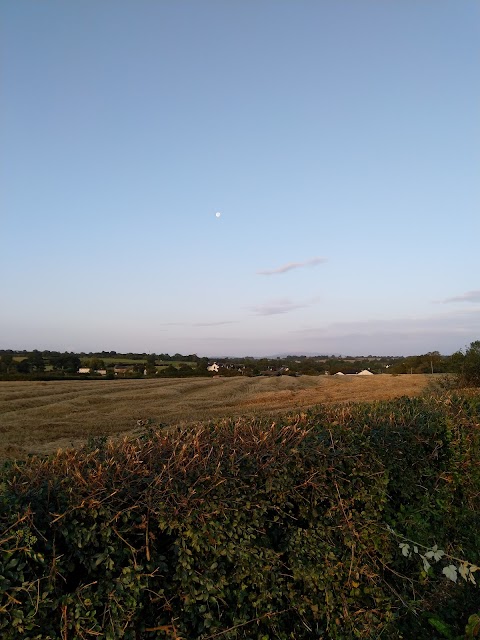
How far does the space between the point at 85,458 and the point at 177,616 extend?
3.49ft

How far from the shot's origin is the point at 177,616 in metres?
2.66

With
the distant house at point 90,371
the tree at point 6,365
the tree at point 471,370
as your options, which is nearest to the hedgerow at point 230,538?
the tree at point 471,370

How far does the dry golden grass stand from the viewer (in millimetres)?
13688

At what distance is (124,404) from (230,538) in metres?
18.8

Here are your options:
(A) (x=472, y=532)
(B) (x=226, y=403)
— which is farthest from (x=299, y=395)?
(A) (x=472, y=532)

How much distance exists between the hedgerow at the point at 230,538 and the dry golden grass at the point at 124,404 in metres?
4.50

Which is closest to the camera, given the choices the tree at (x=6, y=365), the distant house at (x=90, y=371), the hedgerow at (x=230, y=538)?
the hedgerow at (x=230, y=538)

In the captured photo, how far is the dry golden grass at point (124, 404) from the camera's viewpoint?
13688 millimetres

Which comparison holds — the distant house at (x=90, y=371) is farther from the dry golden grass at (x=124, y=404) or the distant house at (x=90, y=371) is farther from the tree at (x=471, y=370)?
the tree at (x=471, y=370)

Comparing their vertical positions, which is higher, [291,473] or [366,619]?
[291,473]

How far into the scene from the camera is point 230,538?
2.83m

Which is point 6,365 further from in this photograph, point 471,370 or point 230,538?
point 230,538

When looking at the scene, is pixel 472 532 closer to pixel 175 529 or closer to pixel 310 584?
pixel 310 584

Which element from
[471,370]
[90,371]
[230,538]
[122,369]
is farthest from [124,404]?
[122,369]
